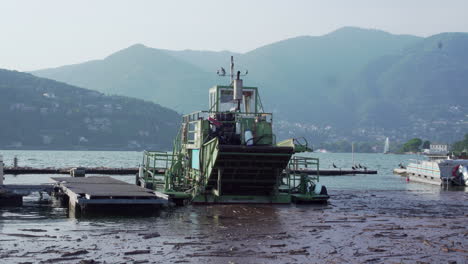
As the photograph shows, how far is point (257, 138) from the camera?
2852 centimetres

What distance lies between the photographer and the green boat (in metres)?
27.4

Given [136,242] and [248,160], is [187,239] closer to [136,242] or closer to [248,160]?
[136,242]

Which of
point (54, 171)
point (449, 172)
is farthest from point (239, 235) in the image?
point (54, 171)

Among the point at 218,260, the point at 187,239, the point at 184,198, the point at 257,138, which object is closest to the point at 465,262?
the point at 218,260

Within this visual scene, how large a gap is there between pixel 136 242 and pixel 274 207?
11.5 m

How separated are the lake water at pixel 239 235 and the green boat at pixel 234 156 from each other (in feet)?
3.40

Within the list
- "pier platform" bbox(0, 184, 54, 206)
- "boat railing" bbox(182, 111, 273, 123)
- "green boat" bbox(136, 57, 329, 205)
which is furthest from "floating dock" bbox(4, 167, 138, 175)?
"boat railing" bbox(182, 111, 273, 123)

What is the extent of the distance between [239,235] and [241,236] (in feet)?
0.75

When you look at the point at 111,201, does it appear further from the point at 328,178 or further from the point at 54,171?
the point at 328,178

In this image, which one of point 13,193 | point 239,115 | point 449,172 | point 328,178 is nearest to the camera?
point 13,193

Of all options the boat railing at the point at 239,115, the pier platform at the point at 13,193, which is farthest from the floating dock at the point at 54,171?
the boat railing at the point at 239,115

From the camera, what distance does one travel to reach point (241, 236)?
65.2ft

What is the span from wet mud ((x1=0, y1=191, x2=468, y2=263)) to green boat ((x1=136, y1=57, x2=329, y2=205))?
39.8 inches

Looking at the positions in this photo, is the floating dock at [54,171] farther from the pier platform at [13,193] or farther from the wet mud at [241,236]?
the wet mud at [241,236]
